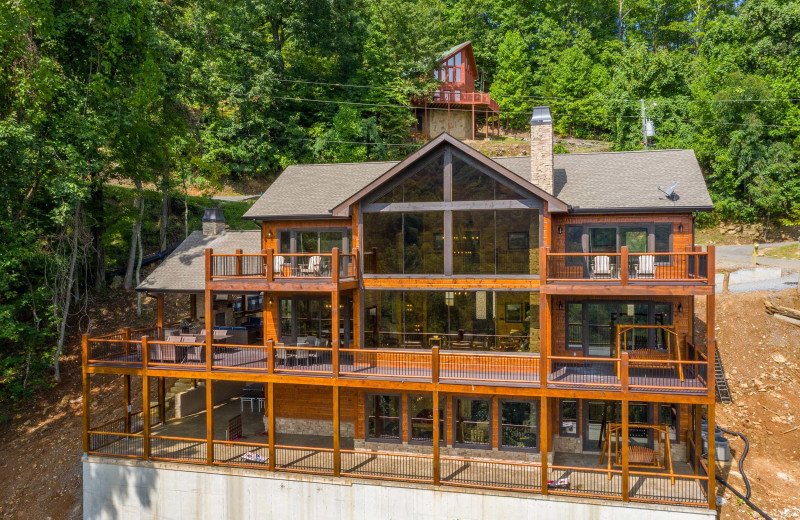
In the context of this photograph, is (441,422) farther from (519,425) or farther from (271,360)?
(271,360)

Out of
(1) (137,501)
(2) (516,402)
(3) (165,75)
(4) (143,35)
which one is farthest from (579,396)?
(3) (165,75)

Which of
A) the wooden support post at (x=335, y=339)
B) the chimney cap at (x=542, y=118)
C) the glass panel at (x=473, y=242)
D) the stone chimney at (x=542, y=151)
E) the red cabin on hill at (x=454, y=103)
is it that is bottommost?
the wooden support post at (x=335, y=339)

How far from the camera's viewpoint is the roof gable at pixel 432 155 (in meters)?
15.4

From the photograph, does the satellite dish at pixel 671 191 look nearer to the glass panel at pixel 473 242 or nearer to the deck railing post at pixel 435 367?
the glass panel at pixel 473 242

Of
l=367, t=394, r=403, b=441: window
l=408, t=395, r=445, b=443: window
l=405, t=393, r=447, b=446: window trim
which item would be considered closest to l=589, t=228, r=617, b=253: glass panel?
l=405, t=393, r=447, b=446: window trim

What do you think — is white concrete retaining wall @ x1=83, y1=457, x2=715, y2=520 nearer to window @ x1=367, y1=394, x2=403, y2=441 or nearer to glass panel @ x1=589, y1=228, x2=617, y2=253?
window @ x1=367, y1=394, x2=403, y2=441

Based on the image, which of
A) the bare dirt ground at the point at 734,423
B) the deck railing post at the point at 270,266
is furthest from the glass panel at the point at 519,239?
the bare dirt ground at the point at 734,423

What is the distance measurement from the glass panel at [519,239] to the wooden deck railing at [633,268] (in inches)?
26.8

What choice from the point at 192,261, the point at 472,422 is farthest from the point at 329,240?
the point at 472,422

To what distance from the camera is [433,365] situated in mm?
14812

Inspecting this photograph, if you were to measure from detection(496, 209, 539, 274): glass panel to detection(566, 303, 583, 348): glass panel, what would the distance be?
75.2 inches

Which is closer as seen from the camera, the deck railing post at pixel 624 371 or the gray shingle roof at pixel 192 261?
the deck railing post at pixel 624 371

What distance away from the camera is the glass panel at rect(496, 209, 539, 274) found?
16.1 metres

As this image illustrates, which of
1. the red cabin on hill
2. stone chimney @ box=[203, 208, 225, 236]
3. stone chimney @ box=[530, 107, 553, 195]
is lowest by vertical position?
stone chimney @ box=[203, 208, 225, 236]
